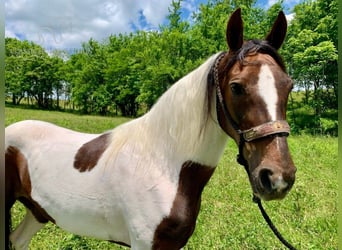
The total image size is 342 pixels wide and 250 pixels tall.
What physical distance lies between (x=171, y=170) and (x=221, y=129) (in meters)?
0.39

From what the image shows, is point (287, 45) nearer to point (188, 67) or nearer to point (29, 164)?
point (188, 67)

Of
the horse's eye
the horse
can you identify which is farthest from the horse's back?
the horse's eye

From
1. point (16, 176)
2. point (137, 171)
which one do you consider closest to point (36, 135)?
point (16, 176)

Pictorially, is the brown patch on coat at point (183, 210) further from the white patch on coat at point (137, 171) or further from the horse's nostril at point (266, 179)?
the horse's nostril at point (266, 179)

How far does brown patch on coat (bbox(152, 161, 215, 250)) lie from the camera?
180 cm

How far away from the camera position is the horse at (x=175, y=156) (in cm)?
150

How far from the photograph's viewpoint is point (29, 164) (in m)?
2.43

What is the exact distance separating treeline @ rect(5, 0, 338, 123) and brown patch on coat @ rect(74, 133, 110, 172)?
1508 cm

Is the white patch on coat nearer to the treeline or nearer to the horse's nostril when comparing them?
the horse's nostril

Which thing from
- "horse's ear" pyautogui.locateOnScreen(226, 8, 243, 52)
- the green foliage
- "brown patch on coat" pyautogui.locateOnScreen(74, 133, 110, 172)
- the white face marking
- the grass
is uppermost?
the green foliage

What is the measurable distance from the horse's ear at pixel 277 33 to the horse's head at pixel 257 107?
12 millimetres

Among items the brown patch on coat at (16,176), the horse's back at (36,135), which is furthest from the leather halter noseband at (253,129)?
the brown patch on coat at (16,176)

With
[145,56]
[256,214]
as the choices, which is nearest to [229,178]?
[256,214]

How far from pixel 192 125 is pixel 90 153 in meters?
0.80
